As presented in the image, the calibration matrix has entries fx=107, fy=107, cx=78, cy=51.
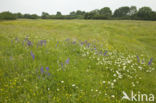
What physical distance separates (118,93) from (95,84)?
31.3 inches

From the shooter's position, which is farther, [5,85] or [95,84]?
[95,84]

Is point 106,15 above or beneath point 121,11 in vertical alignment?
beneath

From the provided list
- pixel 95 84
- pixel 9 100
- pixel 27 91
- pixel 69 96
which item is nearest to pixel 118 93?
pixel 95 84

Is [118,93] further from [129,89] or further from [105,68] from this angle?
[105,68]

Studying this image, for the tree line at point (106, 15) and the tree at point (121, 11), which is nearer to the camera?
the tree line at point (106, 15)

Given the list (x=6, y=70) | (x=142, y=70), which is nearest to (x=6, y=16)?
(x=6, y=70)

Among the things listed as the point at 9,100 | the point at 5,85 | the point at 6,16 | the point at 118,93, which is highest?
the point at 6,16

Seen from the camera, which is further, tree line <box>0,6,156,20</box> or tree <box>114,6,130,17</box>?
tree <box>114,6,130,17</box>

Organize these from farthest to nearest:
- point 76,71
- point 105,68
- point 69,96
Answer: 1. point 105,68
2. point 76,71
3. point 69,96

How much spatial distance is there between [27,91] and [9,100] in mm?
506

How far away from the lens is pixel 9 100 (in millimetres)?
2871

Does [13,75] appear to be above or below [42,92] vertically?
above

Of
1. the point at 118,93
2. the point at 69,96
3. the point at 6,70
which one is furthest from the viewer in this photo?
the point at 6,70

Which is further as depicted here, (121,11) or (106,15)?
(121,11)
